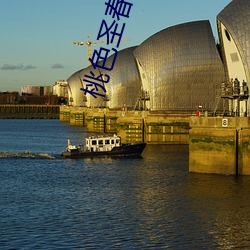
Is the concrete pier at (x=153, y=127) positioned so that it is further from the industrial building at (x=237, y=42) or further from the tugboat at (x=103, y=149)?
the industrial building at (x=237, y=42)

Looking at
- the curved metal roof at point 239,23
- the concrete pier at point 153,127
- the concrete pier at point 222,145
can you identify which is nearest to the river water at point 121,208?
the concrete pier at point 222,145

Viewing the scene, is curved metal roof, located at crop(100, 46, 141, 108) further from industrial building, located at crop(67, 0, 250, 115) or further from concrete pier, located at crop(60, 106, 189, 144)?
concrete pier, located at crop(60, 106, 189, 144)

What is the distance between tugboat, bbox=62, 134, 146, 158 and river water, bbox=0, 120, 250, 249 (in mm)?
6125

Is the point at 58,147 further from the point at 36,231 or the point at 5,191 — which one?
the point at 36,231

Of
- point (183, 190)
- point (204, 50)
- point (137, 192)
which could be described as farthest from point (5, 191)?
point (204, 50)

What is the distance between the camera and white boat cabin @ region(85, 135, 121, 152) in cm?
6569

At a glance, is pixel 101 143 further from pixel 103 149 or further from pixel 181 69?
pixel 181 69

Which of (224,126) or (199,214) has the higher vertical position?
(224,126)

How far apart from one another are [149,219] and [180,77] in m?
52.6

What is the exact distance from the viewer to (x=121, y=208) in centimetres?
3781

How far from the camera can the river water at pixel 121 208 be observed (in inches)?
1223

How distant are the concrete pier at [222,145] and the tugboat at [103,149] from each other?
55.1 ft

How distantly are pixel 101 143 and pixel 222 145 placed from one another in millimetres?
20604

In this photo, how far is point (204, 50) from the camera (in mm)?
84000
